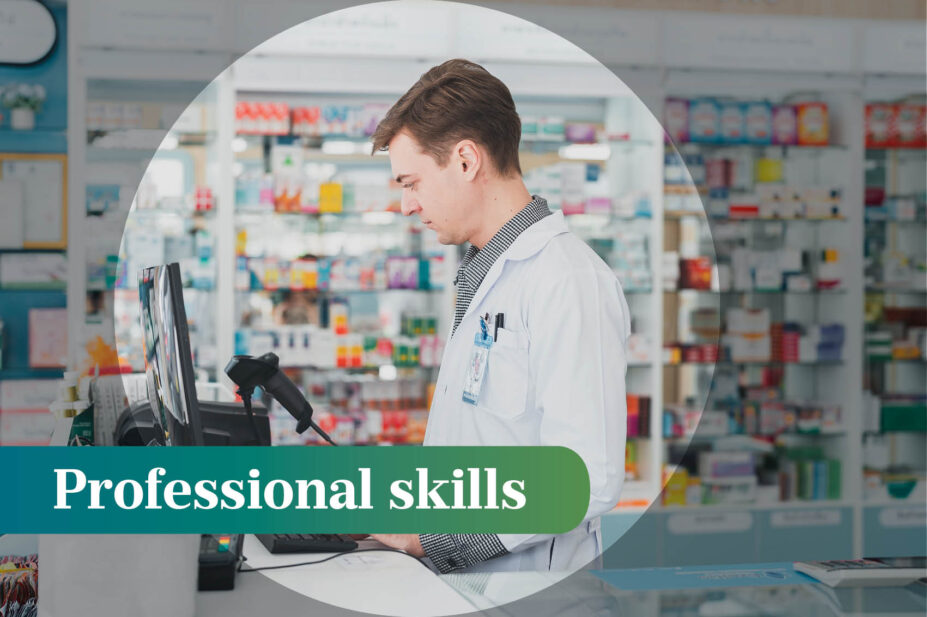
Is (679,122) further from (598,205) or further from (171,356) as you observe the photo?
(171,356)

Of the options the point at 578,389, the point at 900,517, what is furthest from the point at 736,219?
the point at 578,389

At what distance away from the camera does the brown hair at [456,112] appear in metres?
1.96

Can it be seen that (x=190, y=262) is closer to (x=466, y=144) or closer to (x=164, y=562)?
(x=466, y=144)

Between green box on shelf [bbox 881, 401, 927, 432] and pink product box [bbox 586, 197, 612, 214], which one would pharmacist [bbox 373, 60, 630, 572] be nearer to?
pink product box [bbox 586, 197, 612, 214]

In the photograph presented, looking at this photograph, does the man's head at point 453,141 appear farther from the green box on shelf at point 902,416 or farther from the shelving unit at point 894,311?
the green box on shelf at point 902,416

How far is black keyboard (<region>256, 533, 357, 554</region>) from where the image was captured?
190cm

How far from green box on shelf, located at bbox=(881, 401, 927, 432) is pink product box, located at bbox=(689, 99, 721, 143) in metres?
1.89

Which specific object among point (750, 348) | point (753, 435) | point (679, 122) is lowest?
point (753, 435)

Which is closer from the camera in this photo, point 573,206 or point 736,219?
point 573,206

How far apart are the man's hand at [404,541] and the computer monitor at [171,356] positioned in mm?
A: 525

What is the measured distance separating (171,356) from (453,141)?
85 cm

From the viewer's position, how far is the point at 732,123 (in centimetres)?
526

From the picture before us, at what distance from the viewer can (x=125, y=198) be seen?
4633 millimetres

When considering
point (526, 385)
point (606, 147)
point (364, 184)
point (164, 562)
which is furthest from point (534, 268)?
point (606, 147)
